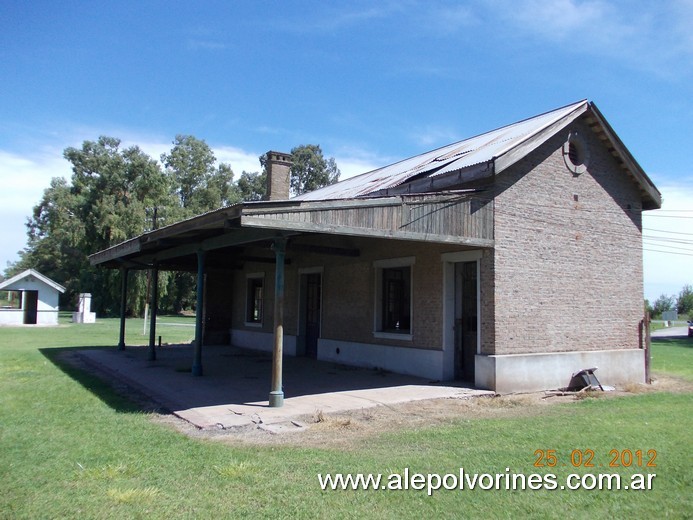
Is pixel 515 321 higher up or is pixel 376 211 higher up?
pixel 376 211

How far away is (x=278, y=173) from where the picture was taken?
16516mm

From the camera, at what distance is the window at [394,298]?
511 inches

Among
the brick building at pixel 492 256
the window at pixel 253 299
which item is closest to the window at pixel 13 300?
the window at pixel 253 299

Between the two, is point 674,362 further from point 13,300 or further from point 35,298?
point 13,300

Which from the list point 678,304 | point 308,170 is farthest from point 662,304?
point 308,170

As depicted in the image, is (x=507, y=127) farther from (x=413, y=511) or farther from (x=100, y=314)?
(x=100, y=314)

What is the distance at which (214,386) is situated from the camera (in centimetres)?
1091

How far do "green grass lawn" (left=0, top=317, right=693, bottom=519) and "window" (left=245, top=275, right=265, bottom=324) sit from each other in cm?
1104

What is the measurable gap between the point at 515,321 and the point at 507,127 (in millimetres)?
6085

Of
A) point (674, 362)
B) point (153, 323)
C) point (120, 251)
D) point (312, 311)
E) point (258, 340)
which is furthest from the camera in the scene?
point (258, 340)

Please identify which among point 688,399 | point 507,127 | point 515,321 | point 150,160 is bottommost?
point 688,399

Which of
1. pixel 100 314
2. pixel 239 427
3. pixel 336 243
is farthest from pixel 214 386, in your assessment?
pixel 100 314

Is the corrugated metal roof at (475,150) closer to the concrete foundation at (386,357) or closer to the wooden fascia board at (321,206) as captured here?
the wooden fascia board at (321,206)

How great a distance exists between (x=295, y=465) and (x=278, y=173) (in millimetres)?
11884
